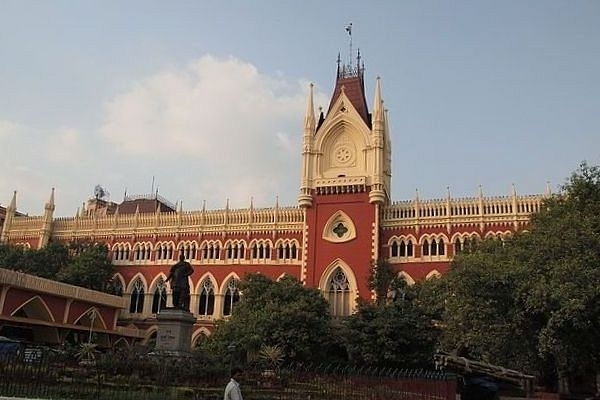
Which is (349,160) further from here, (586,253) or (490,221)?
(586,253)

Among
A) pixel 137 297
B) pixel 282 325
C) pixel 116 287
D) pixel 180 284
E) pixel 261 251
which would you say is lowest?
pixel 282 325

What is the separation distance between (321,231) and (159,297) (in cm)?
1472

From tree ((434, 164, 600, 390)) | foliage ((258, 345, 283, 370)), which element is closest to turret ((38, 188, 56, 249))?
foliage ((258, 345, 283, 370))

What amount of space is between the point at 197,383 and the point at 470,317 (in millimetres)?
13980

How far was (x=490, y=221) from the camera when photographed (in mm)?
40500

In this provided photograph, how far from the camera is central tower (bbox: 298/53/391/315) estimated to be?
42.4 meters

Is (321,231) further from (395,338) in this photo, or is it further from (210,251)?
(395,338)

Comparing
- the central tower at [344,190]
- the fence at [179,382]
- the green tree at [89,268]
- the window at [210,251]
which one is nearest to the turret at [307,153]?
the central tower at [344,190]

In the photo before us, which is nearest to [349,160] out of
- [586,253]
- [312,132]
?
[312,132]

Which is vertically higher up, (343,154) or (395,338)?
(343,154)

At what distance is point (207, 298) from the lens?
1865 inches

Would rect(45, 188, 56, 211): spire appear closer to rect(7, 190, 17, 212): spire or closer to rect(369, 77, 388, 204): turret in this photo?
rect(7, 190, 17, 212): spire

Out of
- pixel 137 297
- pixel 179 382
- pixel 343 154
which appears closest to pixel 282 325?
pixel 343 154

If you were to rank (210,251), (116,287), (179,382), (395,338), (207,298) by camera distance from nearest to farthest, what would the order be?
(179,382)
(395,338)
(207,298)
(210,251)
(116,287)
